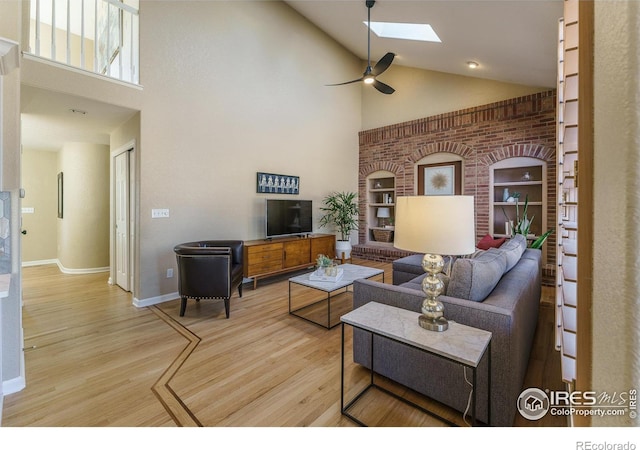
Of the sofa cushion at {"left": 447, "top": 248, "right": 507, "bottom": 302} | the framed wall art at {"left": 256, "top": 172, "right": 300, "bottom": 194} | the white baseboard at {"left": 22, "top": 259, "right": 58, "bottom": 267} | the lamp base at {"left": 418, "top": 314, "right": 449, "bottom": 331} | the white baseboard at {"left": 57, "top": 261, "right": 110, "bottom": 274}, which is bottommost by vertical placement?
the white baseboard at {"left": 57, "top": 261, "right": 110, "bottom": 274}

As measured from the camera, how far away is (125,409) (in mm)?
1670

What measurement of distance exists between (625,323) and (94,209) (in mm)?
6594

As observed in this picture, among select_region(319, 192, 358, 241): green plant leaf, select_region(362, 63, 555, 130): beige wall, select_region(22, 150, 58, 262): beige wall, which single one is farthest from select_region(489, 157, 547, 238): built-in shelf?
select_region(22, 150, 58, 262): beige wall

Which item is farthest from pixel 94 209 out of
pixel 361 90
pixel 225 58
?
pixel 361 90

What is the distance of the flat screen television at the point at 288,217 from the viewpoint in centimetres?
448

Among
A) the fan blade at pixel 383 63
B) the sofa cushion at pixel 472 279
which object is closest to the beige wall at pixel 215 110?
the fan blade at pixel 383 63

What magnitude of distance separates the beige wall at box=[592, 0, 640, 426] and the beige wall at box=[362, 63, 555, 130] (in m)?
5.32

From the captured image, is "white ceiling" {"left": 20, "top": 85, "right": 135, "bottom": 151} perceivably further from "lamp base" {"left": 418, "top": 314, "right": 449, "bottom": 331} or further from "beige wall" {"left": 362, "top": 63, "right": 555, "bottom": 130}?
"beige wall" {"left": 362, "top": 63, "right": 555, "bottom": 130}

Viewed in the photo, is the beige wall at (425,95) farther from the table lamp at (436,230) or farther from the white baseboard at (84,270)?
the white baseboard at (84,270)

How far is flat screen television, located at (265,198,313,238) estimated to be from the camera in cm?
448

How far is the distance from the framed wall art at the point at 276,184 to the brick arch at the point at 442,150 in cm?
257

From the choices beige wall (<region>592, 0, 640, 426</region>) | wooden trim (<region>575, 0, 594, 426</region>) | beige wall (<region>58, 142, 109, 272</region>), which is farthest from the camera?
beige wall (<region>58, 142, 109, 272</region>)

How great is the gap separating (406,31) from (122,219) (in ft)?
16.5
